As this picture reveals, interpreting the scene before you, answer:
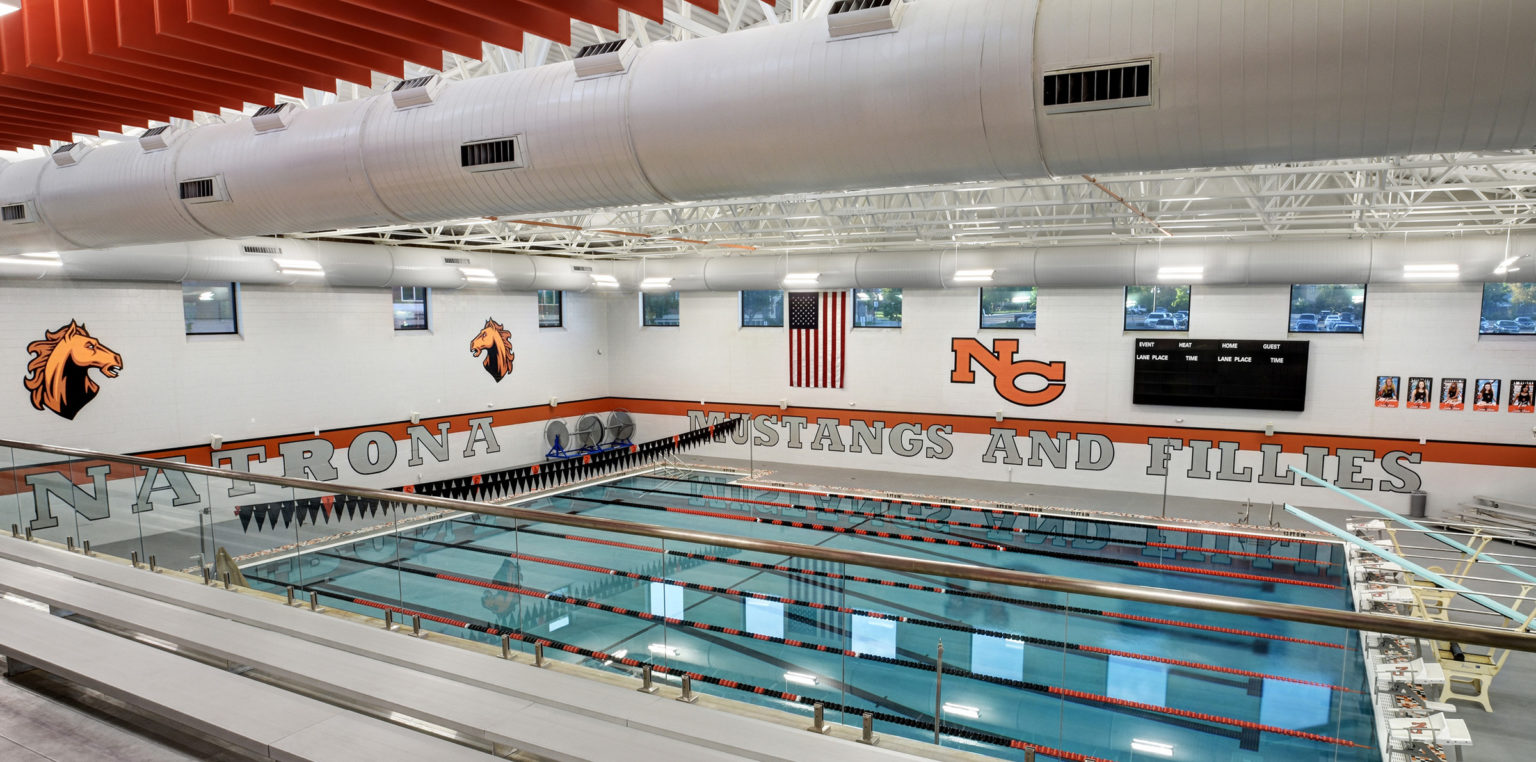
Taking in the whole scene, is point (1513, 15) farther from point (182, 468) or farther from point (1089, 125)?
point (182, 468)

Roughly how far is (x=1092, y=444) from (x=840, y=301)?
6.82 metres

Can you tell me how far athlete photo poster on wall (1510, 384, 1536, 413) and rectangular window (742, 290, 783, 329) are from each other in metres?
14.8

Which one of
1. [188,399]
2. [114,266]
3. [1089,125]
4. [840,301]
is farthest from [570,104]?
[840,301]

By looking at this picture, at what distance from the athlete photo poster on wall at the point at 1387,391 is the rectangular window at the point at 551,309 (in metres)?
18.7

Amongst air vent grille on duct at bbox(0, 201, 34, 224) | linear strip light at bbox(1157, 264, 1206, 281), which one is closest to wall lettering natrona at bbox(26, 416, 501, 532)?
air vent grille on duct at bbox(0, 201, 34, 224)

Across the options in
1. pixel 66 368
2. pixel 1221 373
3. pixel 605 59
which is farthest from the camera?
pixel 1221 373

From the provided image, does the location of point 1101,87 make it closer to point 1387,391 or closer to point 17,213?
point 17,213

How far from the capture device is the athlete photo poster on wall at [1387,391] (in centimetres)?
1472

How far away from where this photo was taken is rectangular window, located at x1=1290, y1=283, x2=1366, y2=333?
48.8ft

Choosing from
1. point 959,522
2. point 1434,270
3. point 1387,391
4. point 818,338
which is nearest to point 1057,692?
point 959,522

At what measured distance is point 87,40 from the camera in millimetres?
3947

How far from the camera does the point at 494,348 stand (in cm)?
1909

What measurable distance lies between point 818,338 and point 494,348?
27.0 feet

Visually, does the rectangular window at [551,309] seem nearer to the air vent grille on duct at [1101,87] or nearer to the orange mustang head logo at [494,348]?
the orange mustang head logo at [494,348]
